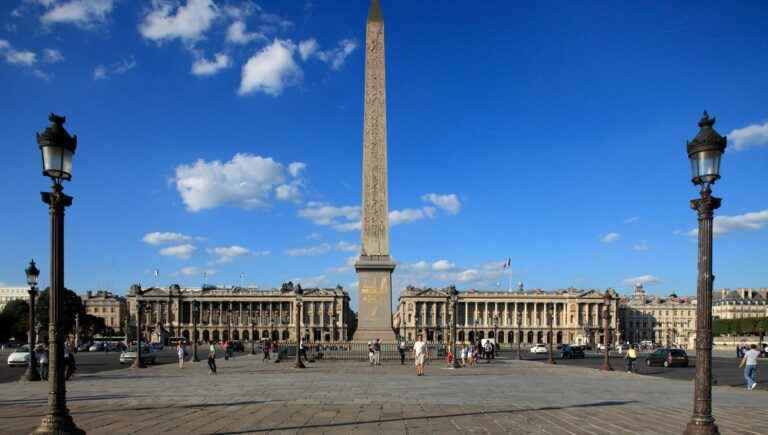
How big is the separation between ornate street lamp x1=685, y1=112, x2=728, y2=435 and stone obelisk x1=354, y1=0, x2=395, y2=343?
79.8 ft

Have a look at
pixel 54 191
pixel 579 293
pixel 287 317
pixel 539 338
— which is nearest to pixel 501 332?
pixel 539 338

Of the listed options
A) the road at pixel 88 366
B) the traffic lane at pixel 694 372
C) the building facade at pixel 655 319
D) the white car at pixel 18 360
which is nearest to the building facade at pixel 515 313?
the building facade at pixel 655 319

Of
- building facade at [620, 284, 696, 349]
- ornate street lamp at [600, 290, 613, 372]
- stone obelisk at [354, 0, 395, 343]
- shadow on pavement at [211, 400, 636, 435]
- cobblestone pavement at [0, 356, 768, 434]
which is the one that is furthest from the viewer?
building facade at [620, 284, 696, 349]

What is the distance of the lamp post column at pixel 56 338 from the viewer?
8688 millimetres

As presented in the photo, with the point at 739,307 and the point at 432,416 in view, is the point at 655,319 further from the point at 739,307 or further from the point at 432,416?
the point at 432,416

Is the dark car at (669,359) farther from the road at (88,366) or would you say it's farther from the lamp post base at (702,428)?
the lamp post base at (702,428)

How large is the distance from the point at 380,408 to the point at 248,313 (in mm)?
145824

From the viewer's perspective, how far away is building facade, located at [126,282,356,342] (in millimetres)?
152500

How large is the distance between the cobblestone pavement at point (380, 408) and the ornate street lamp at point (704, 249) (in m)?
2.37

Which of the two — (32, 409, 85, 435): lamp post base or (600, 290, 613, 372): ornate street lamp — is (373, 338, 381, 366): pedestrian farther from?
(32, 409, 85, 435): lamp post base

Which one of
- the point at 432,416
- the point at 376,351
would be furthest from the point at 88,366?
the point at 432,416

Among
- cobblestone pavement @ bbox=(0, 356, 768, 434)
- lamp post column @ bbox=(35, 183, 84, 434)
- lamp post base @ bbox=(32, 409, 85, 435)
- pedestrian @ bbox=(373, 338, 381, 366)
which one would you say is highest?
lamp post column @ bbox=(35, 183, 84, 434)

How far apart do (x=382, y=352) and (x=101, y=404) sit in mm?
21736

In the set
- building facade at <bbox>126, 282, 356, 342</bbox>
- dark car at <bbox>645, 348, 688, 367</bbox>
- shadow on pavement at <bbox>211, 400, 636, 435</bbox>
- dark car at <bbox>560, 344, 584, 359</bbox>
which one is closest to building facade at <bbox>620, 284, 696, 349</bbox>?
building facade at <bbox>126, 282, 356, 342</bbox>
